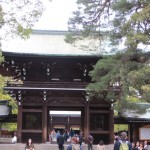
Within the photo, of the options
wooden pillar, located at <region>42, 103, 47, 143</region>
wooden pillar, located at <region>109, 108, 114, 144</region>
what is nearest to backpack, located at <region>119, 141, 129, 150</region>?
wooden pillar, located at <region>42, 103, 47, 143</region>

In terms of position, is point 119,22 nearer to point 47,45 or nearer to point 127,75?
point 127,75

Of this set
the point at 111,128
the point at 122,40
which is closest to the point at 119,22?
the point at 122,40

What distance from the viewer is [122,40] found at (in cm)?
1519

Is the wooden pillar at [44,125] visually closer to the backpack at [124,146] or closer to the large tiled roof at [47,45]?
the large tiled roof at [47,45]

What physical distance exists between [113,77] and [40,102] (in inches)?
395

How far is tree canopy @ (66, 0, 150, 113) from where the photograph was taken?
525 inches

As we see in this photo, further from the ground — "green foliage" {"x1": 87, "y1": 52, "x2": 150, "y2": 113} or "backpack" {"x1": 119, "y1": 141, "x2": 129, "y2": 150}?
"green foliage" {"x1": 87, "y1": 52, "x2": 150, "y2": 113}

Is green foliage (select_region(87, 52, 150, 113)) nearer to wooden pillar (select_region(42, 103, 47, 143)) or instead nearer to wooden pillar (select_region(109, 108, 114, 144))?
wooden pillar (select_region(109, 108, 114, 144))

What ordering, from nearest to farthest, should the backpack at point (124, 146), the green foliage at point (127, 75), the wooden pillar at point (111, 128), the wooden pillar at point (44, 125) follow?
the backpack at point (124, 146) → the green foliage at point (127, 75) → the wooden pillar at point (44, 125) → the wooden pillar at point (111, 128)

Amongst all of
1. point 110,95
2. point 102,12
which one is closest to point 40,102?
point 110,95

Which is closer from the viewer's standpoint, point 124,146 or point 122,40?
point 124,146

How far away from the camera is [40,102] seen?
78.6 ft

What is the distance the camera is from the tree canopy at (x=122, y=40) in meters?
13.3

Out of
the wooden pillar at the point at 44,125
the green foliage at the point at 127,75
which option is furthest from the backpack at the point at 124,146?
the wooden pillar at the point at 44,125
